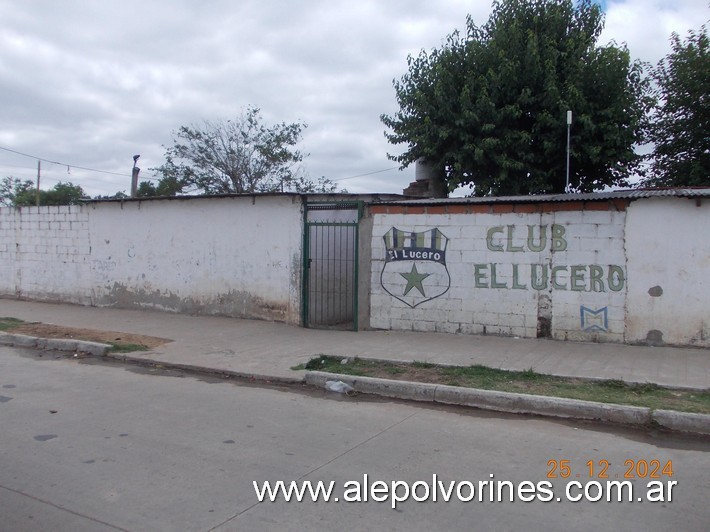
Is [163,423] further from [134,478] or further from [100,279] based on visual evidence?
[100,279]

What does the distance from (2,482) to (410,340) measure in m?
6.61

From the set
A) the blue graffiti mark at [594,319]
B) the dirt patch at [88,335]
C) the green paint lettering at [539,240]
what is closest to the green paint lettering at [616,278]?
the blue graffiti mark at [594,319]

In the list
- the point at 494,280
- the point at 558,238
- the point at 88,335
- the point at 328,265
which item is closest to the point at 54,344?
the point at 88,335

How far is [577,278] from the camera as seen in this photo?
30.0 feet

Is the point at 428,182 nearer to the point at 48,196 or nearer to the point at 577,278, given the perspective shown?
the point at 577,278

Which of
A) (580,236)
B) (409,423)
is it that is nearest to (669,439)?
(409,423)

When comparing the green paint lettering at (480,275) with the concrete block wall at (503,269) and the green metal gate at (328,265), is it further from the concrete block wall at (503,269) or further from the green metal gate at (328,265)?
the green metal gate at (328,265)

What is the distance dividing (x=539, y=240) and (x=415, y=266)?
2.29m

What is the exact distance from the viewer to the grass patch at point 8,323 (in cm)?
1134

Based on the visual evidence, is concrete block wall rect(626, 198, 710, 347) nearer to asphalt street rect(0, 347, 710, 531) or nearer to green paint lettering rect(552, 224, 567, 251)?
green paint lettering rect(552, 224, 567, 251)

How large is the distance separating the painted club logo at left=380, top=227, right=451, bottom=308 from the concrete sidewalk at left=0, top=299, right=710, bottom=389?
79 cm

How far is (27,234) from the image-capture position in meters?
15.9

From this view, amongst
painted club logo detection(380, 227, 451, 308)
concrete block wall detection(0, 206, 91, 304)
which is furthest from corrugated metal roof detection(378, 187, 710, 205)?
concrete block wall detection(0, 206, 91, 304)

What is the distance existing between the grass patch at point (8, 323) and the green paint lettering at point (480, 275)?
9.37 metres
